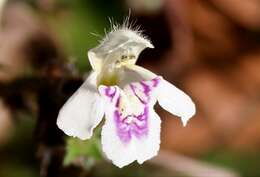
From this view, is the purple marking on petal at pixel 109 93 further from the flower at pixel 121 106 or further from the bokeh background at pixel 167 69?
the bokeh background at pixel 167 69

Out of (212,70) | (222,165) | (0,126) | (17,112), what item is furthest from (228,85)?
(17,112)

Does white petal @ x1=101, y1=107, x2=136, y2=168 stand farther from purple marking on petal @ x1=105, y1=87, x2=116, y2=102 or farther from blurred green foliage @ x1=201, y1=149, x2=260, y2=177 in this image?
blurred green foliage @ x1=201, y1=149, x2=260, y2=177

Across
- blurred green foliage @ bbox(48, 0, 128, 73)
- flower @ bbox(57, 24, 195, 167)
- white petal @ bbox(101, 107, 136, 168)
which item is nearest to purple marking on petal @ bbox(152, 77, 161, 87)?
flower @ bbox(57, 24, 195, 167)

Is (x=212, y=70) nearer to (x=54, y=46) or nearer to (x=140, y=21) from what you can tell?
(x=140, y=21)

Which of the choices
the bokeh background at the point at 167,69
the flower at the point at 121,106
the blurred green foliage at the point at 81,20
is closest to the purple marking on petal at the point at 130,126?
the flower at the point at 121,106

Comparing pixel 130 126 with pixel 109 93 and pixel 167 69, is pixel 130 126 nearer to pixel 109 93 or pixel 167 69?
pixel 109 93

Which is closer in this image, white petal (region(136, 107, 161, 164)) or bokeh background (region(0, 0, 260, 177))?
white petal (region(136, 107, 161, 164))
